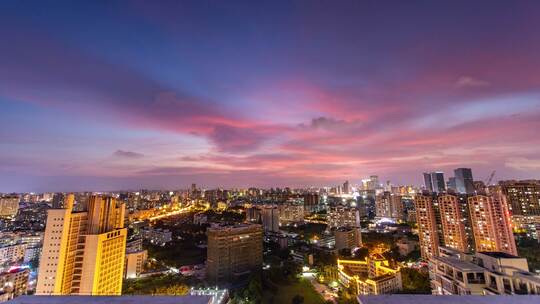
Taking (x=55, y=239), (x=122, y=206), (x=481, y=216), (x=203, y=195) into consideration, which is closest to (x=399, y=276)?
(x=481, y=216)

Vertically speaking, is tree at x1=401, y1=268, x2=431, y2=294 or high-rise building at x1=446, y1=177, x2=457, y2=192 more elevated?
high-rise building at x1=446, y1=177, x2=457, y2=192

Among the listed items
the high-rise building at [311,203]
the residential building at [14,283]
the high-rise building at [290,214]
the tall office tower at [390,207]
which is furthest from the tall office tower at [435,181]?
the residential building at [14,283]

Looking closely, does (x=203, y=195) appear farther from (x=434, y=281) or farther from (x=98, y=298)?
(x=98, y=298)

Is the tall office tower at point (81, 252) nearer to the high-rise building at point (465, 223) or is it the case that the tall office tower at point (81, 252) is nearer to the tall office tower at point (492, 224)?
the high-rise building at point (465, 223)

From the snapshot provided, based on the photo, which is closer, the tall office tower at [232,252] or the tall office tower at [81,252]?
the tall office tower at [81,252]

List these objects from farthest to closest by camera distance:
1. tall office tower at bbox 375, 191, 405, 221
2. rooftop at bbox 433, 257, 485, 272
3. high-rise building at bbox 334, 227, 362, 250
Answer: tall office tower at bbox 375, 191, 405, 221 < high-rise building at bbox 334, 227, 362, 250 < rooftop at bbox 433, 257, 485, 272

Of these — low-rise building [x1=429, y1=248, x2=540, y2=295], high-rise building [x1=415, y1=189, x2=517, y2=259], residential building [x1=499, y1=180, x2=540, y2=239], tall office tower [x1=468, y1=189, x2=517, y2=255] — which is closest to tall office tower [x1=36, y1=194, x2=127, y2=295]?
low-rise building [x1=429, y1=248, x2=540, y2=295]

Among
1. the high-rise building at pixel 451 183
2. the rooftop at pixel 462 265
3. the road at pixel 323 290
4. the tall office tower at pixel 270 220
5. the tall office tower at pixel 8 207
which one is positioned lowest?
the road at pixel 323 290

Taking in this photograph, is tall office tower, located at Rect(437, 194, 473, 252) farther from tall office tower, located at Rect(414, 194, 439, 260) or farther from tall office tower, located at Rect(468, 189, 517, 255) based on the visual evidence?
tall office tower, located at Rect(414, 194, 439, 260)
